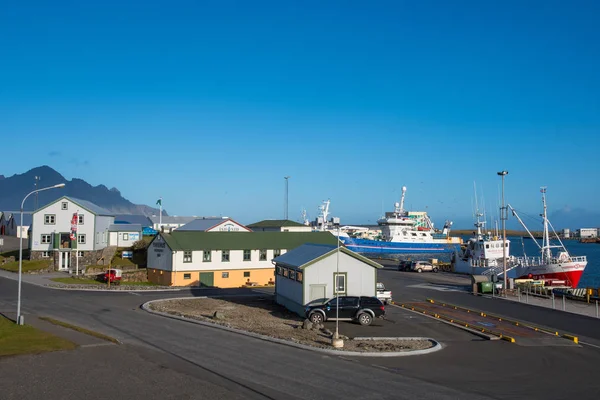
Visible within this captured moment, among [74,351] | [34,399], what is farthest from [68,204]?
[34,399]

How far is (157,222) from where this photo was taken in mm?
110250

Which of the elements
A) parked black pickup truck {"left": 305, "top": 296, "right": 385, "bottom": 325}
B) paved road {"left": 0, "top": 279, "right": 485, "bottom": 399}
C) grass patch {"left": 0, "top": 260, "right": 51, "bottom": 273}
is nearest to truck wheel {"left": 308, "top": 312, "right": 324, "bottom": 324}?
parked black pickup truck {"left": 305, "top": 296, "right": 385, "bottom": 325}

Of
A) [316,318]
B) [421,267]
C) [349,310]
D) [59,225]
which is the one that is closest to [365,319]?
[349,310]

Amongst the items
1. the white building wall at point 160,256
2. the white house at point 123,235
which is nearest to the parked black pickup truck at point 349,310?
the white building wall at point 160,256

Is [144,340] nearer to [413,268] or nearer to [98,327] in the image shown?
[98,327]

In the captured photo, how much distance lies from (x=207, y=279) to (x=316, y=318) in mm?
25630

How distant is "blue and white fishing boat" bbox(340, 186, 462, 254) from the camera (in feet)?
445

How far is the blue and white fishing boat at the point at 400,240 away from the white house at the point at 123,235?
66.8 metres

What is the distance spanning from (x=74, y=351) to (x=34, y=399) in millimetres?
5882

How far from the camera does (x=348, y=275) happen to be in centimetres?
3344

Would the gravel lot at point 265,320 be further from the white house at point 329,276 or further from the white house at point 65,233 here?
the white house at point 65,233

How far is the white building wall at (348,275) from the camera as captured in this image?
32.8 m

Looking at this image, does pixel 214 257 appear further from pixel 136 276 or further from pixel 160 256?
pixel 136 276

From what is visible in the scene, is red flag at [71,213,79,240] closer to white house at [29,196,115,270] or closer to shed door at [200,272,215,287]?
white house at [29,196,115,270]
